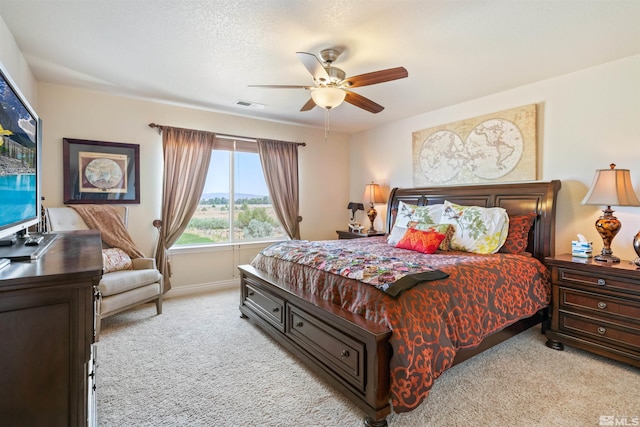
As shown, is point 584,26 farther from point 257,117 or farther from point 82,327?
point 257,117

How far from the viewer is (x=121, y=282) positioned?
10.3ft

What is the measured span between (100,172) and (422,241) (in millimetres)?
3867

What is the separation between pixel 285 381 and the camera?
2.26 metres

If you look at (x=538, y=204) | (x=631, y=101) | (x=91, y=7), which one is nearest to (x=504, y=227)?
(x=538, y=204)

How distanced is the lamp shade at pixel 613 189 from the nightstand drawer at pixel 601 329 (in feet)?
3.22

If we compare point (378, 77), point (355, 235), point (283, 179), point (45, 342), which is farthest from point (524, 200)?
point (45, 342)

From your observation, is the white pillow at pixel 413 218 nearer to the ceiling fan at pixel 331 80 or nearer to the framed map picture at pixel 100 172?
the ceiling fan at pixel 331 80

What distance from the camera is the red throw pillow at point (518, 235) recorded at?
3156mm

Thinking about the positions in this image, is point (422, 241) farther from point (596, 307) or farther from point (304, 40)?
point (304, 40)

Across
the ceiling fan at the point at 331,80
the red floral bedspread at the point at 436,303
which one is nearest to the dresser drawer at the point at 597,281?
the red floral bedspread at the point at 436,303

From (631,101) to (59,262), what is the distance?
14.1ft

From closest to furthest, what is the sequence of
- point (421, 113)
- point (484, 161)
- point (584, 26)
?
point (584, 26), point (484, 161), point (421, 113)

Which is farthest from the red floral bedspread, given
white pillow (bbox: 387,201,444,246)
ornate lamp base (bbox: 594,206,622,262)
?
white pillow (bbox: 387,201,444,246)

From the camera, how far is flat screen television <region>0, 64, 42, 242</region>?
1.39 metres
